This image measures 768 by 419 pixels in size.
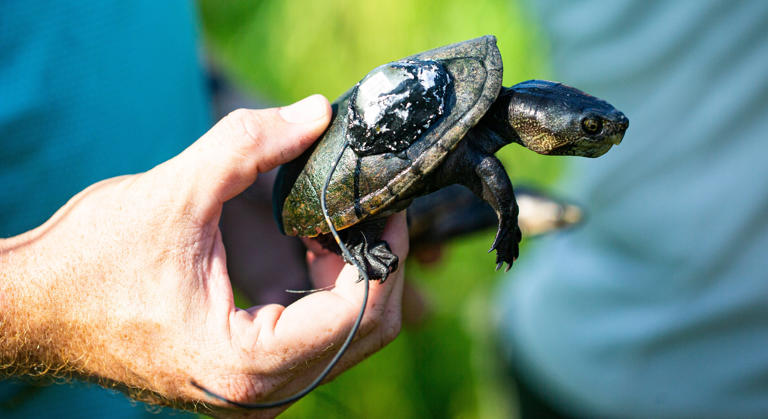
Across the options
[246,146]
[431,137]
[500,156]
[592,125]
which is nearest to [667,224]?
[592,125]

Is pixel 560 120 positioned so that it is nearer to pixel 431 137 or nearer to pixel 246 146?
pixel 431 137

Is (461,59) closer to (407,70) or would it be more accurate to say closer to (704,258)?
(407,70)

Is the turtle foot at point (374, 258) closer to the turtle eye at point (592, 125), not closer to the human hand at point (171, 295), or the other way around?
the human hand at point (171, 295)

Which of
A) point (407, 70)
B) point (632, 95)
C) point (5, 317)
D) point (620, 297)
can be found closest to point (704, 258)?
point (620, 297)

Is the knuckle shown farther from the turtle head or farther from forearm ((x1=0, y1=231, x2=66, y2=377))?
forearm ((x1=0, y1=231, x2=66, y2=377))

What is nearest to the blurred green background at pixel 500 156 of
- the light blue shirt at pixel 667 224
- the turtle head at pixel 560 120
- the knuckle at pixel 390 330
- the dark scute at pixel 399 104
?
the light blue shirt at pixel 667 224

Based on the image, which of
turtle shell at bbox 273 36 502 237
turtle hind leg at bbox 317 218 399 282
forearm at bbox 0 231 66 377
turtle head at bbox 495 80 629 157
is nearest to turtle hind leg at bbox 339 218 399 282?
turtle hind leg at bbox 317 218 399 282
